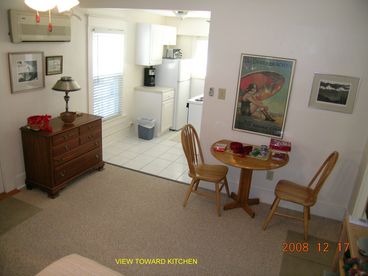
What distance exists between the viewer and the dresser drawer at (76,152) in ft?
10.9

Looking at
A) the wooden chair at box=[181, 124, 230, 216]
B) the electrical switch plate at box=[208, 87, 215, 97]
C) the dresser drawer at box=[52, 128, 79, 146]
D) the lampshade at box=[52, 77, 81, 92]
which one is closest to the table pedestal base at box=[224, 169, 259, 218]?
the wooden chair at box=[181, 124, 230, 216]

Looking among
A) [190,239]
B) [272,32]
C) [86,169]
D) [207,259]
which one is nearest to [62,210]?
[86,169]

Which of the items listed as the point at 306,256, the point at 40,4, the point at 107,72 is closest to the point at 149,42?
the point at 107,72

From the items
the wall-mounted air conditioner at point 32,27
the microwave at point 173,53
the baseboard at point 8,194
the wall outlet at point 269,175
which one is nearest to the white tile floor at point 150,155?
the wall outlet at point 269,175

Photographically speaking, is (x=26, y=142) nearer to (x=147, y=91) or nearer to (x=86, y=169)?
(x=86, y=169)

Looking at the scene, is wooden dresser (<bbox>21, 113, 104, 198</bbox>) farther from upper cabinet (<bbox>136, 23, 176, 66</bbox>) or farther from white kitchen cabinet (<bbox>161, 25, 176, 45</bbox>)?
white kitchen cabinet (<bbox>161, 25, 176, 45</bbox>)

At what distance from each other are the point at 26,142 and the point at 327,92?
10.6 ft

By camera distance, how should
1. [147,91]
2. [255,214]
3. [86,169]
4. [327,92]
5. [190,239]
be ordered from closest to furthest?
[190,239]
[327,92]
[255,214]
[86,169]
[147,91]

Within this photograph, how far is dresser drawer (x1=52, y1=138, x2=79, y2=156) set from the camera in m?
3.25

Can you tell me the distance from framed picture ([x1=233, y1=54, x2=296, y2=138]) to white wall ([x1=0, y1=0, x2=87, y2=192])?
2200mm

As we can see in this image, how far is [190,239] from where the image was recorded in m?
2.82

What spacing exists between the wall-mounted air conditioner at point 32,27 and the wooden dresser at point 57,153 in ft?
3.09

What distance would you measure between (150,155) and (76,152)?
1404 millimetres

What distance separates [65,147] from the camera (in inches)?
133
